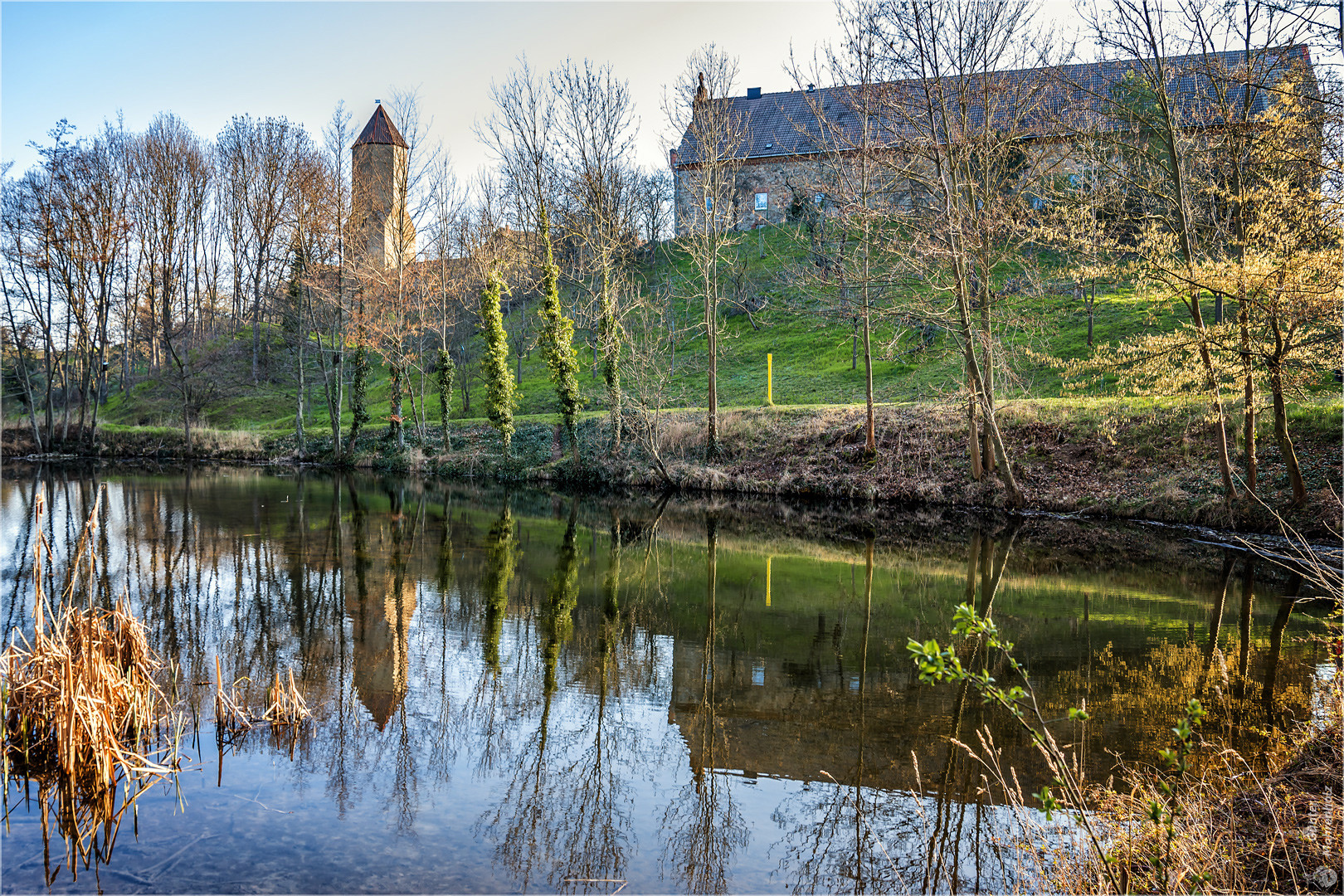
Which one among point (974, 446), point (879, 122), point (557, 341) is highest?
point (879, 122)

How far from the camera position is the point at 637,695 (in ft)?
27.8

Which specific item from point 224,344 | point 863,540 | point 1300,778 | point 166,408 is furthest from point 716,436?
point 224,344

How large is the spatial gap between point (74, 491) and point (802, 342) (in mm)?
29500

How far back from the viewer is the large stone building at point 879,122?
15159 mm

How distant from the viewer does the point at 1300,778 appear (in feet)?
18.2

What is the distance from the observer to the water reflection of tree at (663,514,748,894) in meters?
5.38

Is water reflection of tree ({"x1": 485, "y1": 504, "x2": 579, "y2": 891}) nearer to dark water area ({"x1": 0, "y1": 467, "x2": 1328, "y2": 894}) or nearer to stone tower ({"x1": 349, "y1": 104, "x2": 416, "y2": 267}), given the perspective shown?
dark water area ({"x1": 0, "y1": 467, "x2": 1328, "y2": 894})

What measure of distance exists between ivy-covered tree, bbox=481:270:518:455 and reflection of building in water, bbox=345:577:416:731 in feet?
59.2

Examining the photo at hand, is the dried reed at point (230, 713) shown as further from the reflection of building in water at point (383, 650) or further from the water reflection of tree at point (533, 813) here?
the water reflection of tree at point (533, 813)

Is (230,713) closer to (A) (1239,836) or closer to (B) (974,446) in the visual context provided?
(A) (1239,836)

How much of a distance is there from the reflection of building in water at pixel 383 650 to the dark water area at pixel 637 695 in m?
0.05

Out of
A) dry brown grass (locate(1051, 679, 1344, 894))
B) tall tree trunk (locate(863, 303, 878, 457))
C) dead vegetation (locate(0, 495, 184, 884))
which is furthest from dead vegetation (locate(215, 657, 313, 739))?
tall tree trunk (locate(863, 303, 878, 457))

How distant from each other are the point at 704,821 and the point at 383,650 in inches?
206

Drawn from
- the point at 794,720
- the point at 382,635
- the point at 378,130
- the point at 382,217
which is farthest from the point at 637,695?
the point at 378,130
